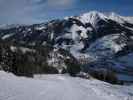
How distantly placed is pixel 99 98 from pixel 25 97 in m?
7.87

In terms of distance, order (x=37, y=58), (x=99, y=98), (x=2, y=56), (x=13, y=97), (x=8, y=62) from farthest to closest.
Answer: (x=37, y=58)
(x=2, y=56)
(x=8, y=62)
(x=99, y=98)
(x=13, y=97)

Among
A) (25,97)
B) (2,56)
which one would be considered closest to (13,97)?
(25,97)

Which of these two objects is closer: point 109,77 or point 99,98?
point 99,98

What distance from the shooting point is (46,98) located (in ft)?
82.5

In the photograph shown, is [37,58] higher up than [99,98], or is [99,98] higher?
[99,98]

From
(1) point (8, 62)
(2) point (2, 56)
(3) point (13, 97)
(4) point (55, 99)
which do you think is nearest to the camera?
(3) point (13, 97)

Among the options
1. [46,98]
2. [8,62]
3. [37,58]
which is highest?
[46,98]

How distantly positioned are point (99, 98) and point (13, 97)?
909cm

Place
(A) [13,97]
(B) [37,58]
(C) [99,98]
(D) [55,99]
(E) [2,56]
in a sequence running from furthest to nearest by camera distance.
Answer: (B) [37,58] → (E) [2,56] → (C) [99,98] → (D) [55,99] → (A) [13,97]

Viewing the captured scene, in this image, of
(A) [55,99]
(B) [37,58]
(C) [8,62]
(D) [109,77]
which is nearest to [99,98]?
(A) [55,99]

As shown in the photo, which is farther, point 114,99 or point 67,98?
point 114,99

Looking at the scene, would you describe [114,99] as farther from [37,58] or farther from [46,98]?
[37,58]

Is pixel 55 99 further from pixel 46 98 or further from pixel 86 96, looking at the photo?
pixel 86 96

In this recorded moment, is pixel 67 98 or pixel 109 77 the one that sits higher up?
pixel 67 98
